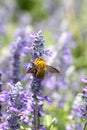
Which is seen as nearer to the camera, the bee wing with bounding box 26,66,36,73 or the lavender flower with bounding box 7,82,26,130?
the lavender flower with bounding box 7,82,26,130

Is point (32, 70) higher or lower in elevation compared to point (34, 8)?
lower

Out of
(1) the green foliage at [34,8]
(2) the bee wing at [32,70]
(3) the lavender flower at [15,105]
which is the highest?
(1) the green foliage at [34,8]

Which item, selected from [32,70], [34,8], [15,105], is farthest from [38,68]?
[34,8]

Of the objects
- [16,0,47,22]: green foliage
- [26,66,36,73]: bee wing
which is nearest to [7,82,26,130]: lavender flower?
[26,66,36,73]: bee wing

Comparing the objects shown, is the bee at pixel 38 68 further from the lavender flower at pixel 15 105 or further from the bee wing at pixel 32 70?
the lavender flower at pixel 15 105

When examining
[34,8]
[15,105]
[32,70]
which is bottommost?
[15,105]

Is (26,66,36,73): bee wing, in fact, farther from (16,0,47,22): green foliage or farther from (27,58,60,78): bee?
(16,0,47,22): green foliage

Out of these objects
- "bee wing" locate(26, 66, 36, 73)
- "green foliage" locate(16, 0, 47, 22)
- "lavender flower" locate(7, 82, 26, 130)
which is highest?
"green foliage" locate(16, 0, 47, 22)

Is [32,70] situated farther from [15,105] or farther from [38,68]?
[15,105]

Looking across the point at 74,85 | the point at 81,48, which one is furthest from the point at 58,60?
the point at 81,48

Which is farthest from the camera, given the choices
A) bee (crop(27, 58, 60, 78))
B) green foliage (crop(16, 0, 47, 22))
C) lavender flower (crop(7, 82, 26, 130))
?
green foliage (crop(16, 0, 47, 22))

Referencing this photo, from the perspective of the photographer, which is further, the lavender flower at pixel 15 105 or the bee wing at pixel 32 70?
the bee wing at pixel 32 70

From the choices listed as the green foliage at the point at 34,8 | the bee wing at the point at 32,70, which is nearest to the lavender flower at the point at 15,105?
the bee wing at the point at 32,70
